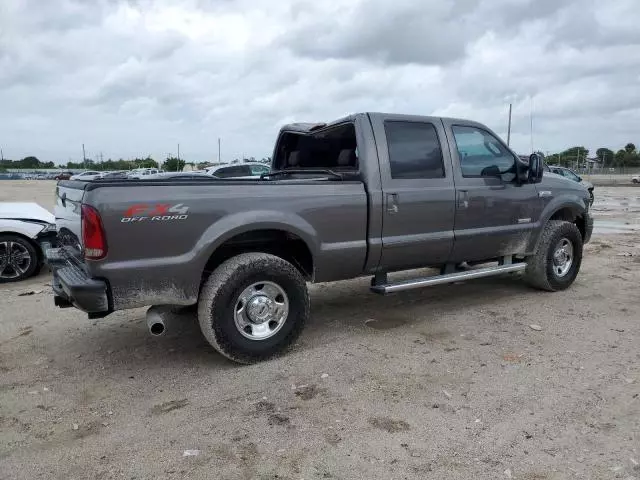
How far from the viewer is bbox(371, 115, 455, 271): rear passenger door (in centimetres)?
473

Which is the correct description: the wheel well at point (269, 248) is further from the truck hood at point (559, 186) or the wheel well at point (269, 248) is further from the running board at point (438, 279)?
the truck hood at point (559, 186)

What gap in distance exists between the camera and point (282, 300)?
4273 millimetres

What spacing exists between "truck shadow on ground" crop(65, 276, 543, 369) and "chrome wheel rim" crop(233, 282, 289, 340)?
1.12ft

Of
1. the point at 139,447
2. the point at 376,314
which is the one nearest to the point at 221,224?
the point at 139,447

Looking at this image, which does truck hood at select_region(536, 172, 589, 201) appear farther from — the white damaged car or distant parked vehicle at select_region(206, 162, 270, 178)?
distant parked vehicle at select_region(206, 162, 270, 178)

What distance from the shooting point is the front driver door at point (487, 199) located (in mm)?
5227

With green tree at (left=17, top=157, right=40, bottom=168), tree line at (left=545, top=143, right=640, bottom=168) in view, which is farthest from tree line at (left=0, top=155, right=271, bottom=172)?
tree line at (left=545, top=143, right=640, bottom=168)

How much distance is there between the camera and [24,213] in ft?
24.3

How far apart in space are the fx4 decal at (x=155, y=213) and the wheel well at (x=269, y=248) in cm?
51

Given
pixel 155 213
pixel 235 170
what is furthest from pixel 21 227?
pixel 235 170

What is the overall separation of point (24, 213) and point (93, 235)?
468cm

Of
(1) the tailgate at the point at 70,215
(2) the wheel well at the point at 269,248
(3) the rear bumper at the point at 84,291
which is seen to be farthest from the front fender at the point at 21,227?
(2) the wheel well at the point at 269,248

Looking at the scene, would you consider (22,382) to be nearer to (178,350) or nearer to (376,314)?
(178,350)

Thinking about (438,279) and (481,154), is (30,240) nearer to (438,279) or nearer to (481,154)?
(438,279)
